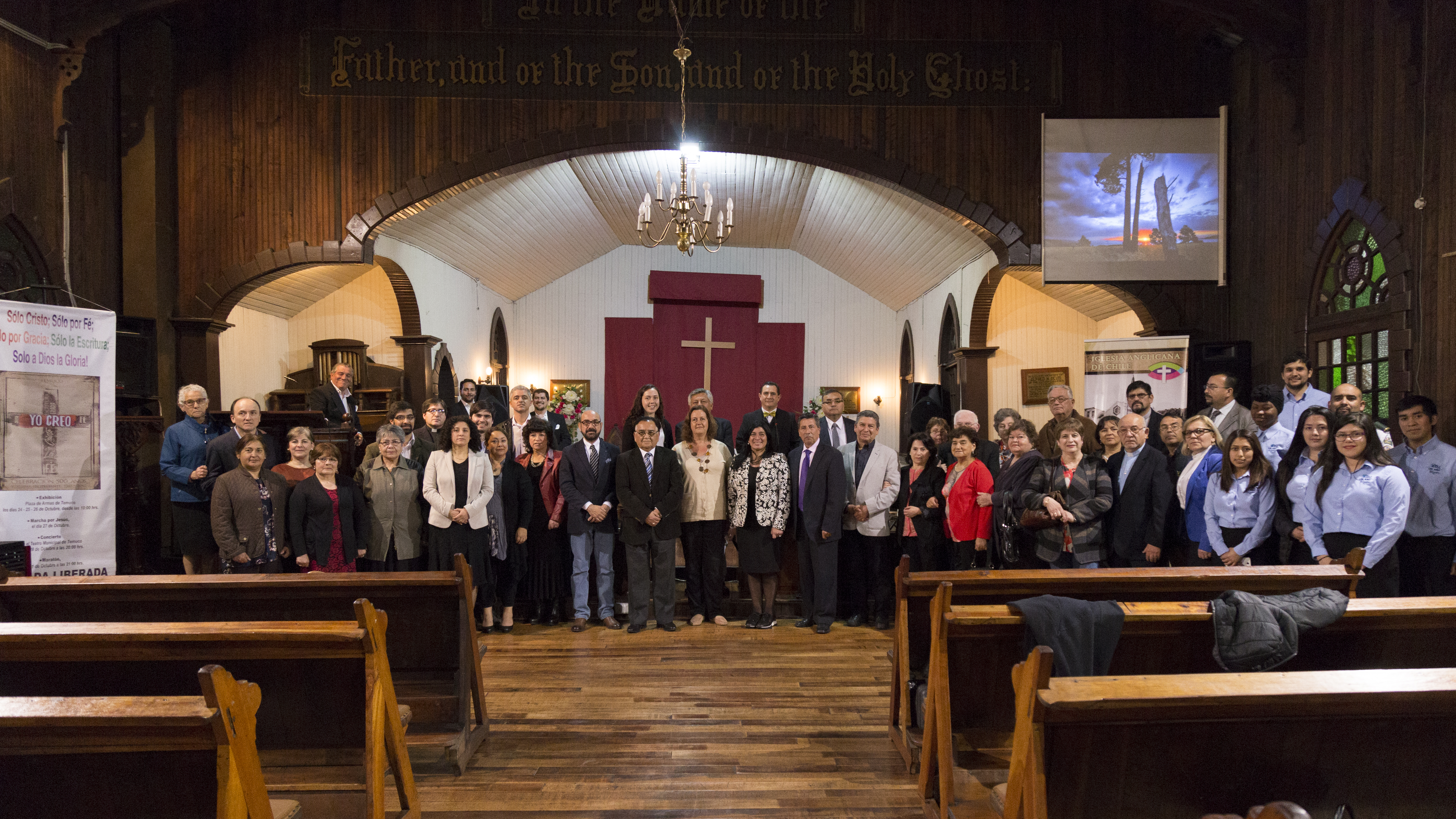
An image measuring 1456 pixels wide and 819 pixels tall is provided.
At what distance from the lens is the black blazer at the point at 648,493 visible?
4938 millimetres

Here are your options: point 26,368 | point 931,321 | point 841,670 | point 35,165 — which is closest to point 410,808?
point 841,670

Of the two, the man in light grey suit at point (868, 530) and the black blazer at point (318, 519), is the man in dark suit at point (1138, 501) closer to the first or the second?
the man in light grey suit at point (868, 530)

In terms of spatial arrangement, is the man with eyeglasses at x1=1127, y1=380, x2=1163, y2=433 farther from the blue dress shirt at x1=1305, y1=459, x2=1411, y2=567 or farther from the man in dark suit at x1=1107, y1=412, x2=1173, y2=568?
the blue dress shirt at x1=1305, y1=459, x2=1411, y2=567

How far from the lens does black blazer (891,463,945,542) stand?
4.92 m

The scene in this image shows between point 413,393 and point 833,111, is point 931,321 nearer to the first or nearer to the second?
point 833,111

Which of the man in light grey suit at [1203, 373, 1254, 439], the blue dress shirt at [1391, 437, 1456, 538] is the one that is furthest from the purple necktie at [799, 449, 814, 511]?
the blue dress shirt at [1391, 437, 1456, 538]

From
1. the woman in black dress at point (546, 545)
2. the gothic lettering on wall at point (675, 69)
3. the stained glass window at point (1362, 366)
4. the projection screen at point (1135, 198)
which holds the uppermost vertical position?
the gothic lettering on wall at point (675, 69)

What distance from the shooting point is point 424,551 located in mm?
4863

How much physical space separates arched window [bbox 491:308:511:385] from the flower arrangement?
779mm

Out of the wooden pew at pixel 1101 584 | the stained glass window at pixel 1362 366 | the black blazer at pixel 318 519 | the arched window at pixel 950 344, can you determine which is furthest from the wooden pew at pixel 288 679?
the arched window at pixel 950 344

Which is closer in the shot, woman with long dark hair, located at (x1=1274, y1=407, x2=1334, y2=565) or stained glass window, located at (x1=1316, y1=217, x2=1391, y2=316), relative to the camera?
woman with long dark hair, located at (x1=1274, y1=407, x2=1334, y2=565)

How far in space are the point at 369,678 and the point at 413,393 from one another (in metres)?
7.30

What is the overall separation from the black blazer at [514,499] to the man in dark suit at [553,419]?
0.90m

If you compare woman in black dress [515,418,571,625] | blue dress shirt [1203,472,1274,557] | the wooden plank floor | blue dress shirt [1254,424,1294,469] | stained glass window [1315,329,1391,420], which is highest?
stained glass window [1315,329,1391,420]
